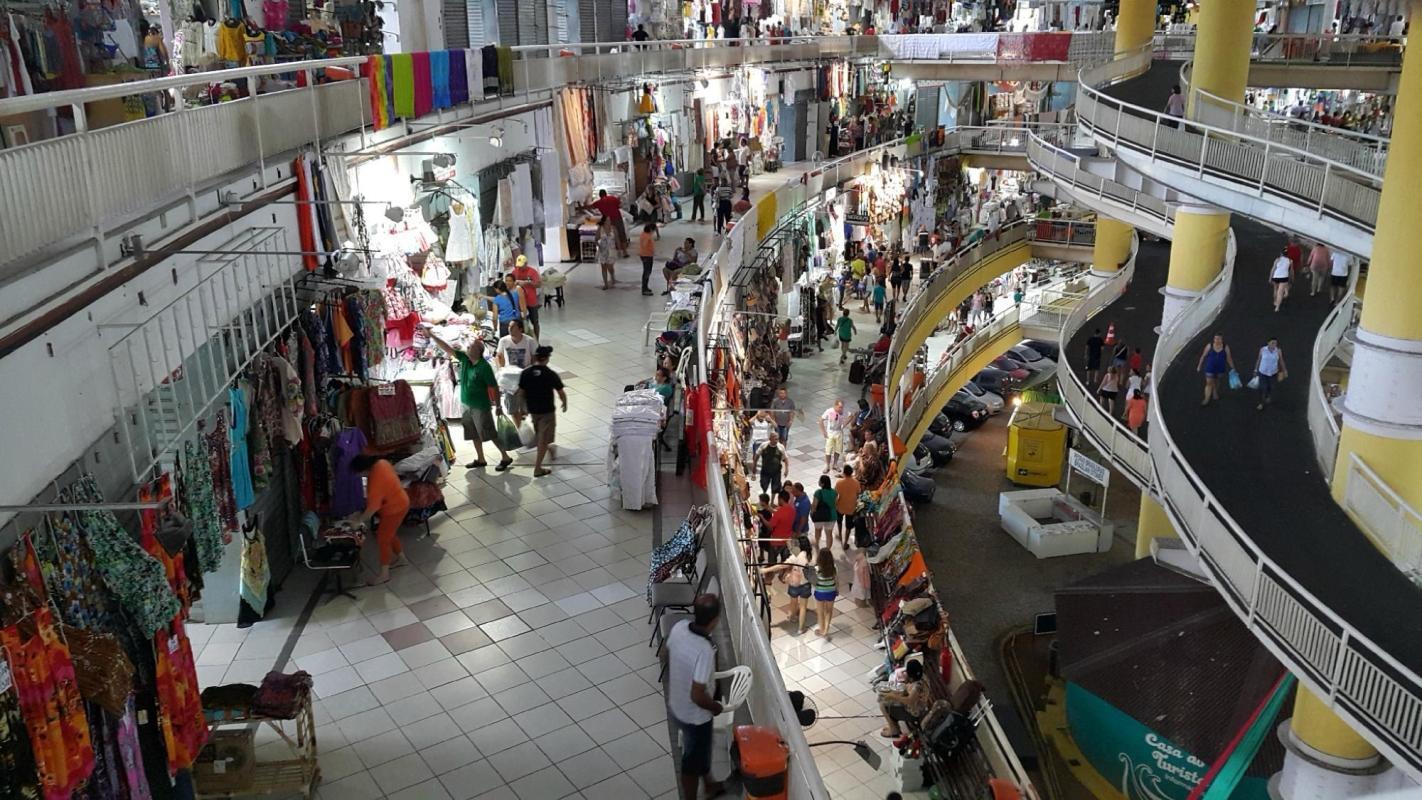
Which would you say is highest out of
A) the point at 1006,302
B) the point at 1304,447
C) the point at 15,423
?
the point at 15,423

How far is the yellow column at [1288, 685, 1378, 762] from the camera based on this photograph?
33.1 ft

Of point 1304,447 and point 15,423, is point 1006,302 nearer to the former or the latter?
point 1304,447

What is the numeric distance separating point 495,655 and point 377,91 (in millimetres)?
6438

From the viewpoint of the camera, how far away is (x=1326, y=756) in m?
10.2

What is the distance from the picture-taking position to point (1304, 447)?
12453 millimetres

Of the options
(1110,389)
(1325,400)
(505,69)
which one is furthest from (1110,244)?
(505,69)

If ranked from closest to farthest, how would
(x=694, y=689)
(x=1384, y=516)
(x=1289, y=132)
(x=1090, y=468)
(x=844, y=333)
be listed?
(x=694, y=689) < (x=1384, y=516) < (x=1289, y=132) < (x=1090, y=468) < (x=844, y=333)

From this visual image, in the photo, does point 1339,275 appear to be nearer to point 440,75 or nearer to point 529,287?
point 529,287

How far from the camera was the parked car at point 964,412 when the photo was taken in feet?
98.0

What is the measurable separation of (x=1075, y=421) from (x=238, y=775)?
13577 mm

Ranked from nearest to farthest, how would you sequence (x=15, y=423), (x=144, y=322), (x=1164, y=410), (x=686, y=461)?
(x=15, y=423), (x=144, y=322), (x=686, y=461), (x=1164, y=410)

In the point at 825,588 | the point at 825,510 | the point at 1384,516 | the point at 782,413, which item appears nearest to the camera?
the point at 1384,516

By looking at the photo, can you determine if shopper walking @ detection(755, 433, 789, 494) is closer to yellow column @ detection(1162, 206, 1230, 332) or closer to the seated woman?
the seated woman

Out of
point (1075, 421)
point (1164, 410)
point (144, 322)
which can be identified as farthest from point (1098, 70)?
point (144, 322)
